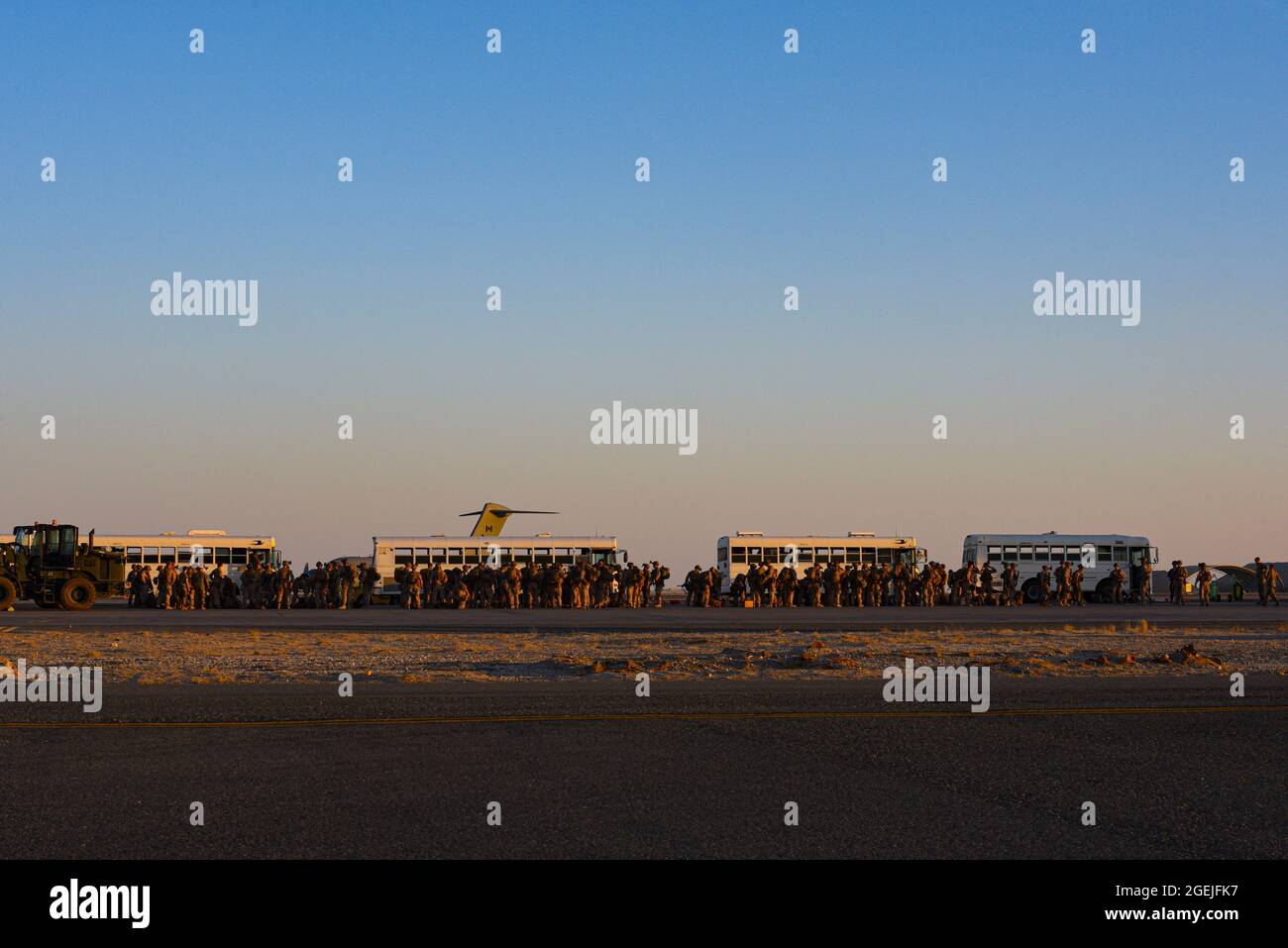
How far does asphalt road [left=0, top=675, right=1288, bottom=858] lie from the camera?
746cm

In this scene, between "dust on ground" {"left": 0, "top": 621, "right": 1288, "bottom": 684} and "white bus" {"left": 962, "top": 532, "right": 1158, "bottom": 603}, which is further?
"white bus" {"left": 962, "top": 532, "right": 1158, "bottom": 603}

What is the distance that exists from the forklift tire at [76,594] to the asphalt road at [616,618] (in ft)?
1.32

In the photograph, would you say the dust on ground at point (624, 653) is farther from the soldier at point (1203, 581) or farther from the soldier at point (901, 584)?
the soldier at point (1203, 581)

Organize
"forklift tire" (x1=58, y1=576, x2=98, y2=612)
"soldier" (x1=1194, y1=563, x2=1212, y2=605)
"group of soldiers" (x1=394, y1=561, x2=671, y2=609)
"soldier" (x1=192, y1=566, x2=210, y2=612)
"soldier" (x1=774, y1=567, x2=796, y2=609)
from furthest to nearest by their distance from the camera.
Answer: "soldier" (x1=774, y1=567, x2=796, y2=609), "soldier" (x1=1194, y1=563, x2=1212, y2=605), "group of soldiers" (x1=394, y1=561, x2=671, y2=609), "soldier" (x1=192, y1=566, x2=210, y2=612), "forklift tire" (x1=58, y1=576, x2=98, y2=612)

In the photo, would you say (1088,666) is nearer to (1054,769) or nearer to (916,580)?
(1054,769)

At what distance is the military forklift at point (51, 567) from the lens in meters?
39.4

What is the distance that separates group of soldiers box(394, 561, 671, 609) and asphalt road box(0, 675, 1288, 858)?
2990cm

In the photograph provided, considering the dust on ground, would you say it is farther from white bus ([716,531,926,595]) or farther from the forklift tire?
white bus ([716,531,926,595])

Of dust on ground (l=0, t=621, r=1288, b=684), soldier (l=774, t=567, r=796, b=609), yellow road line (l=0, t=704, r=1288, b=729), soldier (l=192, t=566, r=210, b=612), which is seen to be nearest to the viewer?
yellow road line (l=0, t=704, r=1288, b=729)

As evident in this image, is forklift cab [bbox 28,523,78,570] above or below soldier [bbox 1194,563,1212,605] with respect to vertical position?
above

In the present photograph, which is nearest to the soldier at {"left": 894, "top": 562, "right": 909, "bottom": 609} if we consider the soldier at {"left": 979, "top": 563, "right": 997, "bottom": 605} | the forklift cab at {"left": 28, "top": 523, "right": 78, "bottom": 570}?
the soldier at {"left": 979, "top": 563, "right": 997, "bottom": 605}

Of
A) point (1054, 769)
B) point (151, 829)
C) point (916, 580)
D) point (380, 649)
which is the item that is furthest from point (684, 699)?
point (916, 580)

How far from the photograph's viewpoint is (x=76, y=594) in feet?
129

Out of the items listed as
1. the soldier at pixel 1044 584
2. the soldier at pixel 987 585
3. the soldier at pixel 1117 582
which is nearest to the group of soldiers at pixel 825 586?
the soldier at pixel 987 585
